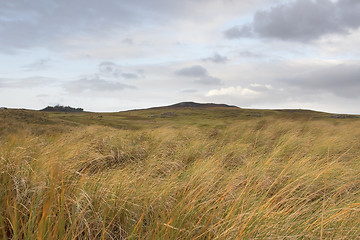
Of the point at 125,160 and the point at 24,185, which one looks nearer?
the point at 24,185

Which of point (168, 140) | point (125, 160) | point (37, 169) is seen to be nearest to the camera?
point (37, 169)

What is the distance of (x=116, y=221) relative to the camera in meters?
2.60

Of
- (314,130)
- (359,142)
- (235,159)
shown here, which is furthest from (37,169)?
(314,130)

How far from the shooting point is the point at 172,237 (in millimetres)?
2049

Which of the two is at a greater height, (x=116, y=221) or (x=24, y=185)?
(x=24, y=185)

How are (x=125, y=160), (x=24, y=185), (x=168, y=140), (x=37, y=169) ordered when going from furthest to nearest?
(x=168, y=140) < (x=125, y=160) < (x=37, y=169) < (x=24, y=185)

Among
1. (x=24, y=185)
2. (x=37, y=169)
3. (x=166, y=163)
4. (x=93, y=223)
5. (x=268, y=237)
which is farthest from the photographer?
(x=166, y=163)

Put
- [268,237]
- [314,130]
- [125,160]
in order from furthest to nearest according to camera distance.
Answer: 1. [314,130]
2. [125,160]
3. [268,237]

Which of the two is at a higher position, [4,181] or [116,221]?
[4,181]

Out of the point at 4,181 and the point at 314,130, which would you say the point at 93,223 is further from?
the point at 314,130

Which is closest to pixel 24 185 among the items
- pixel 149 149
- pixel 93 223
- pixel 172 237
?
pixel 93 223

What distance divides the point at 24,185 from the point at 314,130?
1174 centimetres

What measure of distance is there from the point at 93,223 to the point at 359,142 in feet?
29.4

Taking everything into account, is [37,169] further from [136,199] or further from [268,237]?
[268,237]
